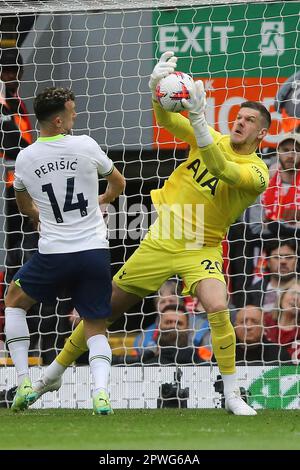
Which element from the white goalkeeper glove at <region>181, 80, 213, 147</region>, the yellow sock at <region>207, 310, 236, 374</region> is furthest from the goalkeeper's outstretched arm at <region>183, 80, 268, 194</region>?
the yellow sock at <region>207, 310, 236, 374</region>

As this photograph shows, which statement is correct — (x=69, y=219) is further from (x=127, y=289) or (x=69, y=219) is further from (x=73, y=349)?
(x=73, y=349)

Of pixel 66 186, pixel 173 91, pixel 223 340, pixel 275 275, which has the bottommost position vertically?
pixel 223 340

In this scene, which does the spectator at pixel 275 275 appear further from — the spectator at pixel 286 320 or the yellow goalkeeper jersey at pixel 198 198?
the yellow goalkeeper jersey at pixel 198 198

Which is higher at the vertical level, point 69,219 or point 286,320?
point 69,219

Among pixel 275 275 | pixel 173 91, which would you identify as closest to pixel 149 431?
pixel 173 91

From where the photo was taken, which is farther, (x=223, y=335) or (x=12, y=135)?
(x=12, y=135)

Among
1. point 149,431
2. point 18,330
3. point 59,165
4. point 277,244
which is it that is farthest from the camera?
point 277,244

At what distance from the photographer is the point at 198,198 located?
7250 millimetres

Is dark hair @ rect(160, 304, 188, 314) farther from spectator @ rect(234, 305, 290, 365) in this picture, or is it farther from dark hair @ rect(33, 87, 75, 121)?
dark hair @ rect(33, 87, 75, 121)

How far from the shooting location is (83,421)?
21.1 feet

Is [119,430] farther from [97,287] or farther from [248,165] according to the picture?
[248,165]

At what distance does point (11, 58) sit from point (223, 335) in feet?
13.7

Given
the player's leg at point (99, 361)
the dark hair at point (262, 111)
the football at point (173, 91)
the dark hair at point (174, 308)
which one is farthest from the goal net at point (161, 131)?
the football at point (173, 91)

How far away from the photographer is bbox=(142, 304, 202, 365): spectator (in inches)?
374
